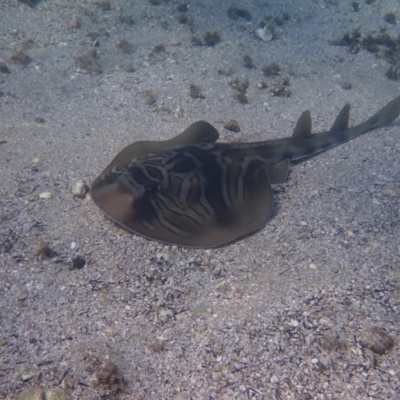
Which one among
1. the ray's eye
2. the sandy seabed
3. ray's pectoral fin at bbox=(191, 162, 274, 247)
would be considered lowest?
the sandy seabed

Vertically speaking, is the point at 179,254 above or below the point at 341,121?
below

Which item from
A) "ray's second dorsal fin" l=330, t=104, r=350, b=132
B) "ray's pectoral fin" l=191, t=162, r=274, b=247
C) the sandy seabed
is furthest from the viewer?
"ray's second dorsal fin" l=330, t=104, r=350, b=132

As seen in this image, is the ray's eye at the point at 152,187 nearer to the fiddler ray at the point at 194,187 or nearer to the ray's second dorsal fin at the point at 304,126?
the fiddler ray at the point at 194,187

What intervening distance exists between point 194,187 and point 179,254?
2.90ft

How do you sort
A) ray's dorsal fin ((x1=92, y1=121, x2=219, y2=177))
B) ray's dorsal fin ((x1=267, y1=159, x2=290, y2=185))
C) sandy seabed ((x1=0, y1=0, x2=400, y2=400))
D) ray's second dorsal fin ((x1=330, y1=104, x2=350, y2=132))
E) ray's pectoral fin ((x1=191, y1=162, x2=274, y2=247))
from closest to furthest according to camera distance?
sandy seabed ((x1=0, y1=0, x2=400, y2=400))
ray's pectoral fin ((x1=191, y1=162, x2=274, y2=247))
ray's dorsal fin ((x1=92, y1=121, x2=219, y2=177))
ray's dorsal fin ((x1=267, y1=159, x2=290, y2=185))
ray's second dorsal fin ((x1=330, y1=104, x2=350, y2=132))

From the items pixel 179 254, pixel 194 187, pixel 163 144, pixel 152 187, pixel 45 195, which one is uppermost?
pixel 152 187

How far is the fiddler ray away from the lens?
A: 412 cm

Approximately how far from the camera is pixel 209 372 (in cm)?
320

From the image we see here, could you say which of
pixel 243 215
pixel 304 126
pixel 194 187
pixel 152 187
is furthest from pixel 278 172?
pixel 152 187

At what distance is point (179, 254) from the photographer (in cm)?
430

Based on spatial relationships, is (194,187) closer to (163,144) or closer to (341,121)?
(163,144)

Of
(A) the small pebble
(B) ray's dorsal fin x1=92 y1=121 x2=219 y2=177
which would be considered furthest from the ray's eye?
(A) the small pebble

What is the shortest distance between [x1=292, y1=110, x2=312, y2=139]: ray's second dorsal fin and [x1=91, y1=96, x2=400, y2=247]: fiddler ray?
19 cm

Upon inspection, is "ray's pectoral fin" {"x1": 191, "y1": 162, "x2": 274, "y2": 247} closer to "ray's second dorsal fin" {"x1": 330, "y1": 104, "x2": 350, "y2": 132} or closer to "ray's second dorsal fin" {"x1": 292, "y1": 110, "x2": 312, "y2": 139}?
"ray's second dorsal fin" {"x1": 292, "y1": 110, "x2": 312, "y2": 139}
